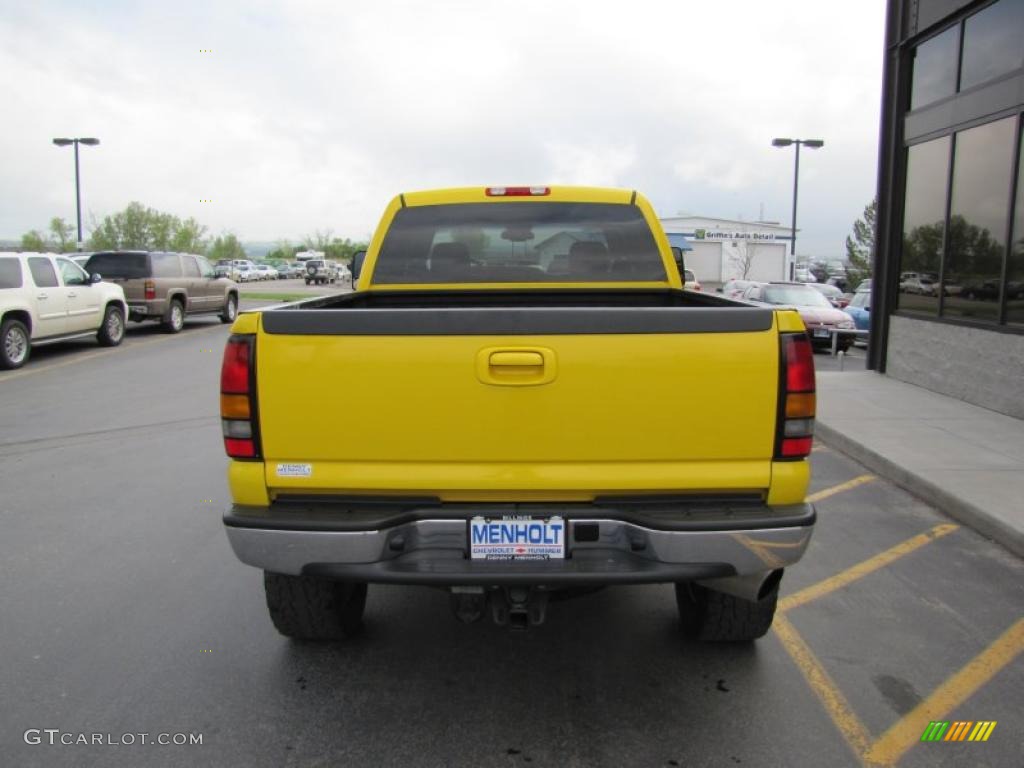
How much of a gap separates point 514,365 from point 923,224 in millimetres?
10398

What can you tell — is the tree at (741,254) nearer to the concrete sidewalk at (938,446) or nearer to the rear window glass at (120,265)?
the rear window glass at (120,265)

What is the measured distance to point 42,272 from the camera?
13.6 metres

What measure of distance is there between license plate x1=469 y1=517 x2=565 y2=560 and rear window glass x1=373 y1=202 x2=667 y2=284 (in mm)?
2285

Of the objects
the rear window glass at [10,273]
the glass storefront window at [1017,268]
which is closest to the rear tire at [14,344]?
the rear window glass at [10,273]

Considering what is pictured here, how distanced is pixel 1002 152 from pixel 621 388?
8737 millimetres

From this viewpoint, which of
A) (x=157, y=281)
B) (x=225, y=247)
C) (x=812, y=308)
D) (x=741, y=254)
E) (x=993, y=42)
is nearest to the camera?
(x=993, y=42)

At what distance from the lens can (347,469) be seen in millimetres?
2838

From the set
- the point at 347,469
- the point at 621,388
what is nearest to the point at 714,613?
the point at 621,388

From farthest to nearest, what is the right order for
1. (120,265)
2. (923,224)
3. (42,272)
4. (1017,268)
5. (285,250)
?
(285,250), (120,265), (42,272), (923,224), (1017,268)

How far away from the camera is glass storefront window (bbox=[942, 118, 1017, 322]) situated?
9203 mm

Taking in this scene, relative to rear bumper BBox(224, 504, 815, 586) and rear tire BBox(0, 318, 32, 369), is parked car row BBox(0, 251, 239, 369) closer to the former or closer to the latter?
rear tire BBox(0, 318, 32, 369)

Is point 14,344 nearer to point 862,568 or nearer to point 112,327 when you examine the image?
point 112,327

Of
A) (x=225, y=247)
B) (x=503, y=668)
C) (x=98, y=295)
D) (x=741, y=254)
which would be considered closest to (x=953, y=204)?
(x=503, y=668)

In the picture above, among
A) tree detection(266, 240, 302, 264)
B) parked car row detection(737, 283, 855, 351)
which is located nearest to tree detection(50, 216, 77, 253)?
tree detection(266, 240, 302, 264)
